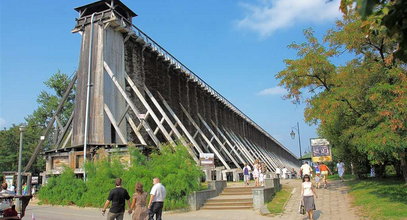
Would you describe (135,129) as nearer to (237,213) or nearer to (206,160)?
(206,160)

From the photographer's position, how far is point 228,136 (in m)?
44.2

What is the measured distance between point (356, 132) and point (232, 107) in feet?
121

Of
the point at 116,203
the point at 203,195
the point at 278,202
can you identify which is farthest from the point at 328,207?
the point at 116,203

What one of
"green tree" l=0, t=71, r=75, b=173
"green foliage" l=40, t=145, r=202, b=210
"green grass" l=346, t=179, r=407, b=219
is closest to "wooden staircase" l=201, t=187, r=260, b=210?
"green foliage" l=40, t=145, r=202, b=210

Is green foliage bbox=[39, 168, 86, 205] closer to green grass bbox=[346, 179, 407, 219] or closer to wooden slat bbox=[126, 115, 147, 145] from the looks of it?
wooden slat bbox=[126, 115, 147, 145]

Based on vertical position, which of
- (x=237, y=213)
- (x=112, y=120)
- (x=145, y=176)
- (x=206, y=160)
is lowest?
(x=237, y=213)

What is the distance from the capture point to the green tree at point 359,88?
40.4 ft

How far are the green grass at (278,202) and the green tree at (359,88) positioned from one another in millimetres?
3877

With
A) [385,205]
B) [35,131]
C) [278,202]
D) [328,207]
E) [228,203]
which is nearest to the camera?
[385,205]

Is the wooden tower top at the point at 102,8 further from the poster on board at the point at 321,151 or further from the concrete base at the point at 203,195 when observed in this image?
the poster on board at the point at 321,151

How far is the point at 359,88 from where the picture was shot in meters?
14.6

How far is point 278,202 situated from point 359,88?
19.3ft

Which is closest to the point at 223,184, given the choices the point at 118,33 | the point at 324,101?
the point at 324,101

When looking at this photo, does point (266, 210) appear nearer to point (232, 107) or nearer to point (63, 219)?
point (63, 219)
